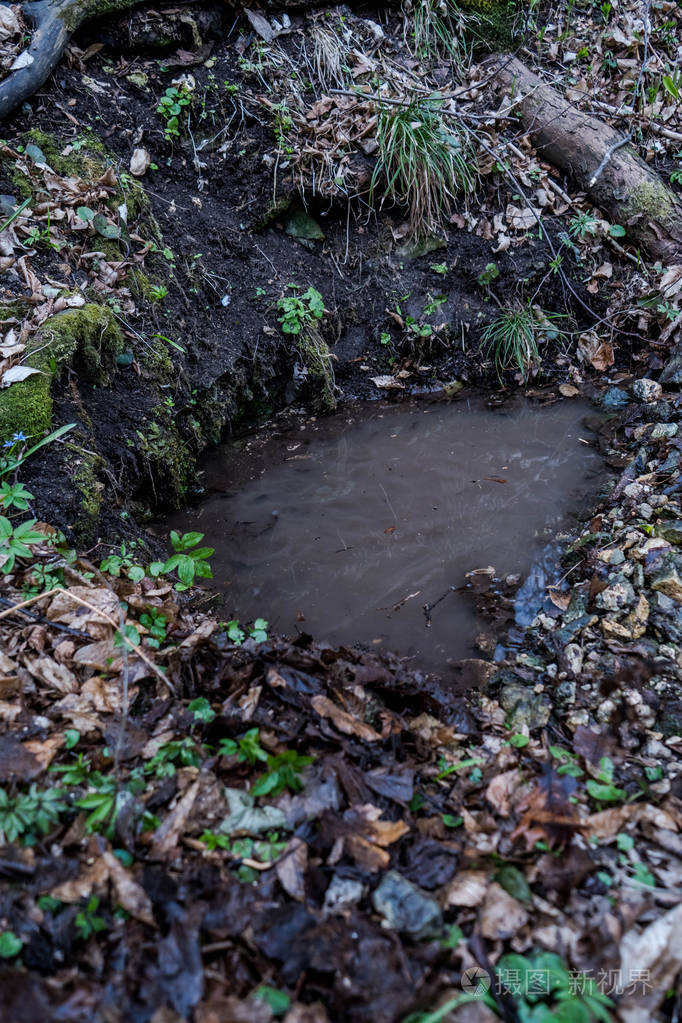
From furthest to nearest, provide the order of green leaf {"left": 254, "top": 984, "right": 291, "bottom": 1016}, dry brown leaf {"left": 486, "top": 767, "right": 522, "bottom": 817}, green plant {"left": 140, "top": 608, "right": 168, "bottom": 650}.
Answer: green plant {"left": 140, "top": 608, "right": 168, "bottom": 650} < dry brown leaf {"left": 486, "top": 767, "right": 522, "bottom": 817} < green leaf {"left": 254, "top": 984, "right": 291, "bottom": 1016}

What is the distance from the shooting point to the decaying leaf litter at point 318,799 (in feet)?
4.97

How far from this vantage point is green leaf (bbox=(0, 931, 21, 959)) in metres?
1.49

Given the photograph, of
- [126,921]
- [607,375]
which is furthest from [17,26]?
[126,921]

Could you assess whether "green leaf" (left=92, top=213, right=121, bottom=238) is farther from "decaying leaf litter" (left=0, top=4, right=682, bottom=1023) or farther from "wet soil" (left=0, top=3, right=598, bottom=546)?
"wet soil" (left=0, top=3, right=598, bottom=546)

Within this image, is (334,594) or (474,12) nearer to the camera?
(334,594)

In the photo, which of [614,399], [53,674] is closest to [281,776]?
[53,674]

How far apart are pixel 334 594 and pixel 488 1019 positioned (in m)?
2.13

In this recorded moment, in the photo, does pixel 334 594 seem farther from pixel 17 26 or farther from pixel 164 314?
pixel 17 26

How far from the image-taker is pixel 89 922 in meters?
1.56

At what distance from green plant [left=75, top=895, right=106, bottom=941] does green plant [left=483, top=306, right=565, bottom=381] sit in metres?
4.50

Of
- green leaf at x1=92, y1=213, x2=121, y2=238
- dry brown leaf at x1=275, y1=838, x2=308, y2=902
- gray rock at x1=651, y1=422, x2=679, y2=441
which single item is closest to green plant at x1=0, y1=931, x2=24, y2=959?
dry brown leaf at x1=275, y1=838, x2=308, y2=902

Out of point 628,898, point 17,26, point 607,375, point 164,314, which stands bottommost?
point 607,375

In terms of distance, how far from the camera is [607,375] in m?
5.18

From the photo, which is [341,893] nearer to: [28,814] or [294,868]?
[294,868]
